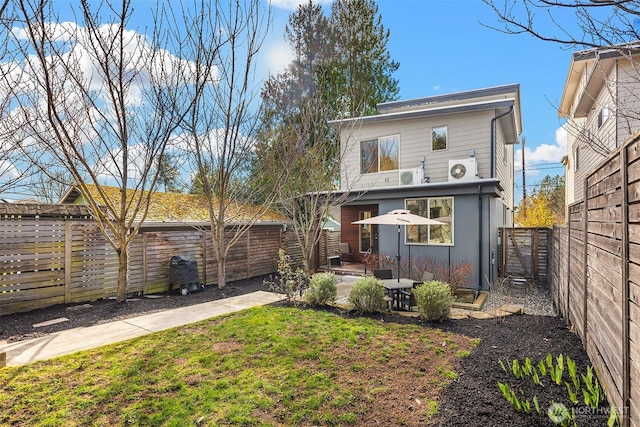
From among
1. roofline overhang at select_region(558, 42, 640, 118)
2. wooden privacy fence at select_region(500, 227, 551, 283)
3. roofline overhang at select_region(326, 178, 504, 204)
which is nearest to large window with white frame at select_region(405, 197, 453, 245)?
roofline overhang at select_region(326, 178, 504, 204)

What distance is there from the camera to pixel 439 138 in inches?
469

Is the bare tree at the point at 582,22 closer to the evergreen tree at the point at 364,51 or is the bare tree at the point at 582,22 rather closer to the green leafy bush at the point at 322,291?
the green leafy bush at the point at 322,291

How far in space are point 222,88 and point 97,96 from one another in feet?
9.96

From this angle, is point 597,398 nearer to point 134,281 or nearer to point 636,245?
point 636,245

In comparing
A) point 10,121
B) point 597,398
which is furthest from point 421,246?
point 10,121

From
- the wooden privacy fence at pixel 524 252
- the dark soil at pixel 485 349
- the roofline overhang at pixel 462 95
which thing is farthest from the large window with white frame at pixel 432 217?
the roofline overhang at pixel 462 95

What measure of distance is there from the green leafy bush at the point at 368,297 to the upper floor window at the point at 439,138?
276 inches

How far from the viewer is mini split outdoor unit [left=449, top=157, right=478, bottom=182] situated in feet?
35.2

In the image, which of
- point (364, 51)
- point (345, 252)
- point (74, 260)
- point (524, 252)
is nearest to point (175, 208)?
point (74, 260)

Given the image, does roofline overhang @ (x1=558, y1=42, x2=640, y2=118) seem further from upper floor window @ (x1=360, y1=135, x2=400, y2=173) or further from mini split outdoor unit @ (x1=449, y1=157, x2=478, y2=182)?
upper floor window @ (x1=360, y1=135, x2=400, y2=173)

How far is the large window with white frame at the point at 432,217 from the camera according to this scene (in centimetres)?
1040

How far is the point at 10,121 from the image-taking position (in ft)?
21.4

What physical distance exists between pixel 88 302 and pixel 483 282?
10.4 meters

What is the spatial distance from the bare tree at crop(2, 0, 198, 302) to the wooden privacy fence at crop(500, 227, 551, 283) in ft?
37.3
